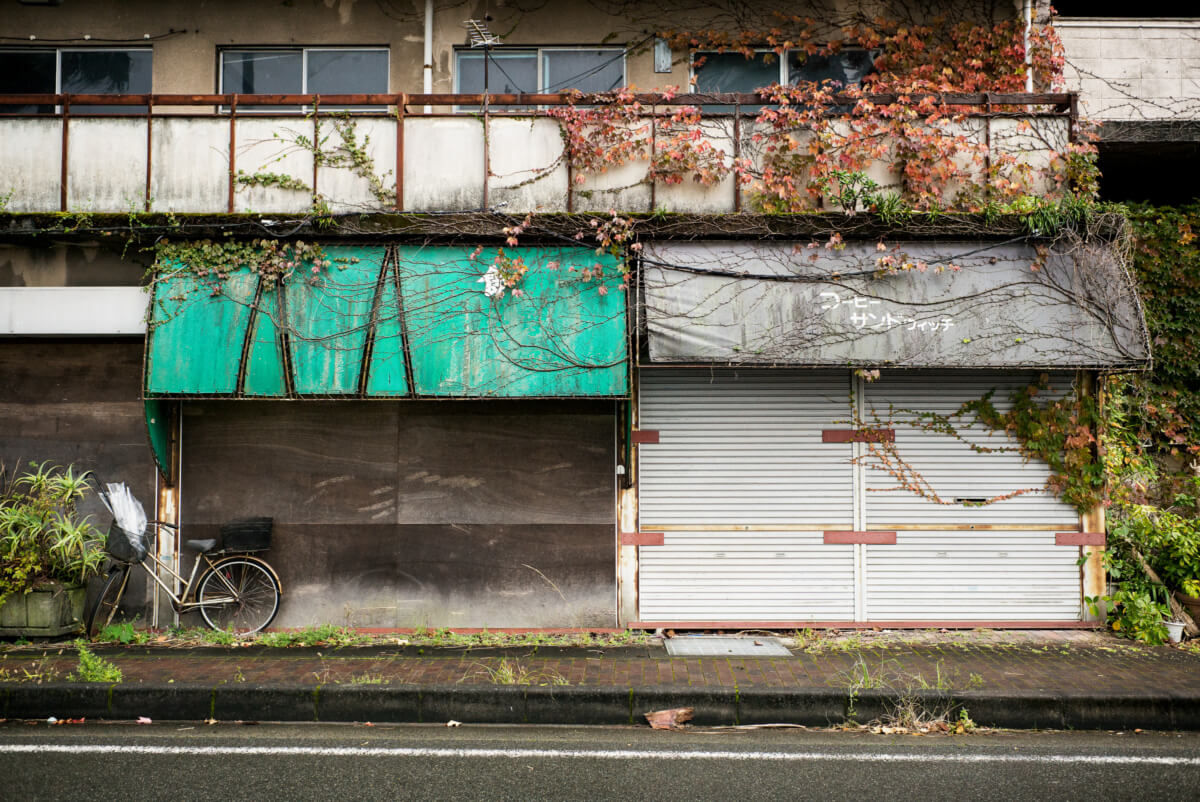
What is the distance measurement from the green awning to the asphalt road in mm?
3496

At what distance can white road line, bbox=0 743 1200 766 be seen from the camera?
5.64m

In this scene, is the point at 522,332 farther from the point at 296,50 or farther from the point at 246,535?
the point at 296,50

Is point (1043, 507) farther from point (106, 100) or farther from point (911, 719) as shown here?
point (106, 100)

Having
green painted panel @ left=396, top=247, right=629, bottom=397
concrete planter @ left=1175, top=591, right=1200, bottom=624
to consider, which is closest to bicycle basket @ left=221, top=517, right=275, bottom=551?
green painted panel @ left=396, top=247, right=629, bottom=397

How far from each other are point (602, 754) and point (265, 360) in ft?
18.0

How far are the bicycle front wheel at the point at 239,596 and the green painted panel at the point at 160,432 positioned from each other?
1253 millimetres

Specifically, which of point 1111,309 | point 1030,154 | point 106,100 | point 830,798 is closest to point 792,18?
point 1030,154

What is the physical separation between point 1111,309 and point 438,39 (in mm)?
8648

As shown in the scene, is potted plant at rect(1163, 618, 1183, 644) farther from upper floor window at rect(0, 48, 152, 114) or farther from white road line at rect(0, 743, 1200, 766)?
upper floor window at rect(0, 48, 152, 114)

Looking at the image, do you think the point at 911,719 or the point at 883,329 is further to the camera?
the point at 883,329

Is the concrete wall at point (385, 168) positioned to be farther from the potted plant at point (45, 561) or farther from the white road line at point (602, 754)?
the white road line at point (602, 754)

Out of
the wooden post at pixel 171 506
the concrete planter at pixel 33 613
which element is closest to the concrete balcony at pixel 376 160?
the wooden post at pixel 171 506

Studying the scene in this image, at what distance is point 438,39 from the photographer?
34.1ft

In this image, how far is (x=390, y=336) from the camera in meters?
8.60
